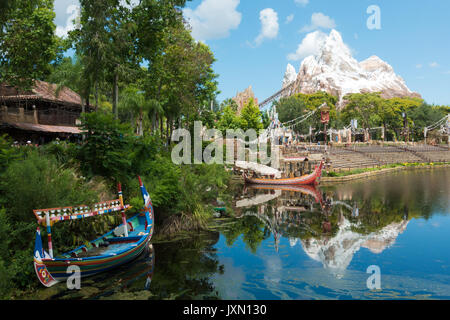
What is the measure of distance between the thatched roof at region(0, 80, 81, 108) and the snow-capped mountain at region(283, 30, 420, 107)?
296 feet

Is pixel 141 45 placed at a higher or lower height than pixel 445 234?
higher

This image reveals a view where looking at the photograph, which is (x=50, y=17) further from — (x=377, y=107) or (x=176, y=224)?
(x=377, y=107)

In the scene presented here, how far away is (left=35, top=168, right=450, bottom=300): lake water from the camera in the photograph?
922 centimetres

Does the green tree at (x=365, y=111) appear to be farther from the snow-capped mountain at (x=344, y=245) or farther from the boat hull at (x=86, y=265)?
the boat hull at (x=86, y=265)

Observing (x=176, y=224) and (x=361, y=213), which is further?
(x=361, y=213)

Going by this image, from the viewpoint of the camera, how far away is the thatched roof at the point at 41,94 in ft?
92.5

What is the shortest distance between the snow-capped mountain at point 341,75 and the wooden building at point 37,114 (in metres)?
91.4

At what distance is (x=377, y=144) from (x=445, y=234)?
46.9m

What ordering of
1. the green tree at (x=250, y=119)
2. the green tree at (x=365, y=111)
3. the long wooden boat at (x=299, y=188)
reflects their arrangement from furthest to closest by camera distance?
the green tree at (x=365, y=111) → the green tree at (x=250, y=119) → the long wooden boat at (x=299, y=188)

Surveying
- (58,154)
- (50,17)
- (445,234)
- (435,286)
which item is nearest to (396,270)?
(435,286)

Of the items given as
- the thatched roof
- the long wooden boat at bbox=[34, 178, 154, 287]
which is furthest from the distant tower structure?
the long wooden boat at bbox=[34, 178, 154, 287]

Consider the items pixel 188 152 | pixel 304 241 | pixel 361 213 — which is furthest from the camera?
pixel 188 152

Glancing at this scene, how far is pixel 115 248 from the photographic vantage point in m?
10.9

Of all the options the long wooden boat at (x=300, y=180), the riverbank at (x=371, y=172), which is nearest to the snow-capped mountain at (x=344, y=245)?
the long wooden boat at (x=300, y=180)
